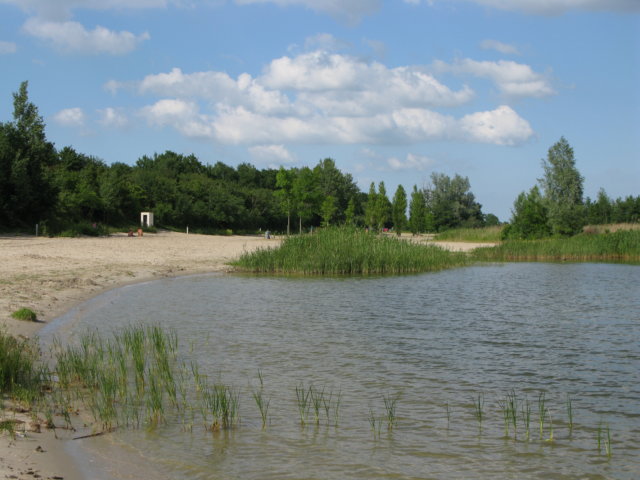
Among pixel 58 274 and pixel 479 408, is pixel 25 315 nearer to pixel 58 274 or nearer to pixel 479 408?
pixel 58 274

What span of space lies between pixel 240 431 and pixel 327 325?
23.7 feet

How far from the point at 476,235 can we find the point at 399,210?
66.2 feet

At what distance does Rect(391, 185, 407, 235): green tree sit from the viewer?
7762 centimetres

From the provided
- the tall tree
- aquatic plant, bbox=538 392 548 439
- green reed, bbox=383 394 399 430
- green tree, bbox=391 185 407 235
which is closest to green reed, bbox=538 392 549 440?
aquatic plant, bbox=538 392 548 439

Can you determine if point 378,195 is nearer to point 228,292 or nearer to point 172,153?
point 172,153

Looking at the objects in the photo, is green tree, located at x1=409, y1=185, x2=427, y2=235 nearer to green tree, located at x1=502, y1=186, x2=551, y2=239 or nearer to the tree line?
the tree line

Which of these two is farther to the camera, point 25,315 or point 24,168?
point 24,168

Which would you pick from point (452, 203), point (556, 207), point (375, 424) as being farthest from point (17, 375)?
point (452, 203)

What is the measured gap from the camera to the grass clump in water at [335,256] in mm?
25875

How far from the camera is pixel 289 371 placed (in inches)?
374

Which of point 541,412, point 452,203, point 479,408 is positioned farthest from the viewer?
point 452,203

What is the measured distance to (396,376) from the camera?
9.37 meters

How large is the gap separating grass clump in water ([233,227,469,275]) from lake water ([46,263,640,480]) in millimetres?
5530

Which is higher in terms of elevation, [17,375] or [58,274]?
[58,274]
